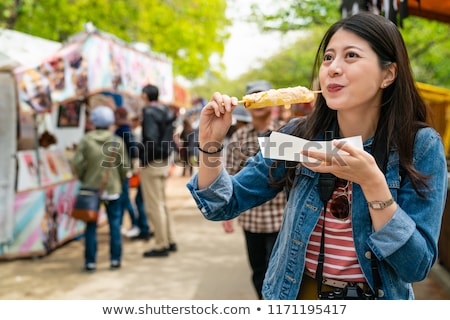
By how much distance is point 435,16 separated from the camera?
4.80 m

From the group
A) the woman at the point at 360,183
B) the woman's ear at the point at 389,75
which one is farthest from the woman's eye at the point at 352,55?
the woman's ear at the point at 389,75

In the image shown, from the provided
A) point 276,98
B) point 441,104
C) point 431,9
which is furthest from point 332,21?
point 276,98

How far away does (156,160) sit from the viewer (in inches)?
269

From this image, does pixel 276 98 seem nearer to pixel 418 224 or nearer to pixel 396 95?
pixel 396 95

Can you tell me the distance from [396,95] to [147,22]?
588 inches

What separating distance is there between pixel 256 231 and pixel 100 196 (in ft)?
9.09

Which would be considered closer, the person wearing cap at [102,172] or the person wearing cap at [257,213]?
the person wearing cap at [257,213]

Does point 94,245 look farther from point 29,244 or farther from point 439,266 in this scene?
point 439,266

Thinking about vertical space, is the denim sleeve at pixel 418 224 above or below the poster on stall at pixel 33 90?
below

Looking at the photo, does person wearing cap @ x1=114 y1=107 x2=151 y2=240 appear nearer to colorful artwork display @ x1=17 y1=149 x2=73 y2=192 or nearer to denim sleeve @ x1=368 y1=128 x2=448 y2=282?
colorful artwork display @ x1=17 y1=149 x2=73 y2=192

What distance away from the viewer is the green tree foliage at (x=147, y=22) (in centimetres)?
1225

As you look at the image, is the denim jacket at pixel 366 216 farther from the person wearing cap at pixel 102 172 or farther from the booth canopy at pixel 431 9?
the person wearing cap at pixel 102 172

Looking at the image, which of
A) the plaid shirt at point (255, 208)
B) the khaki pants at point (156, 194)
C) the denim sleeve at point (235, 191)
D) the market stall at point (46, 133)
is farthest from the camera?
the khaki pants at point (156, 194)
